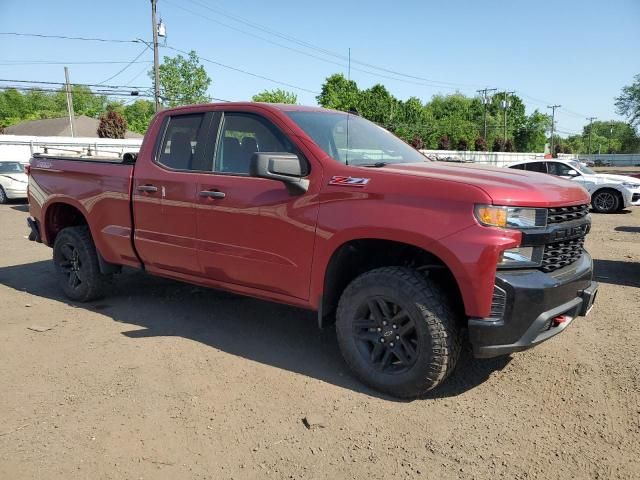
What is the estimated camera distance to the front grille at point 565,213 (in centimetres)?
318

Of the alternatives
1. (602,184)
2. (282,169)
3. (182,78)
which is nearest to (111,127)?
(182,78)

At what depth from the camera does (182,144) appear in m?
4.54

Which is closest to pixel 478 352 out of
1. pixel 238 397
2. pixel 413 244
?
pixel 413 244

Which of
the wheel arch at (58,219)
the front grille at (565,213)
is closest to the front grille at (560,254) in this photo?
the front grille at (565,213)

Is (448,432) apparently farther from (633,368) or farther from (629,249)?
(629,249)

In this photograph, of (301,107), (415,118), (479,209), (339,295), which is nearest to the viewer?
(479,209)

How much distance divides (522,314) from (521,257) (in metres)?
0.33

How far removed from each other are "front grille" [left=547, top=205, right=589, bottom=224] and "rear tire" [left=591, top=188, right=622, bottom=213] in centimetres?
1242

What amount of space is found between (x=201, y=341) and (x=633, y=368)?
11.2ft


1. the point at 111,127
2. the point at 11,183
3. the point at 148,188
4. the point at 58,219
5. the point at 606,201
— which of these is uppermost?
the point at 111,127

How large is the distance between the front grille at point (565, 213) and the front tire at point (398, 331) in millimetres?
812

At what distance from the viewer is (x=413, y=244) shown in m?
3.17

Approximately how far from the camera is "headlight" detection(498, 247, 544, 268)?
301 centimetres

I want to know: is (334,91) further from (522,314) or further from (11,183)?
(522,314)
